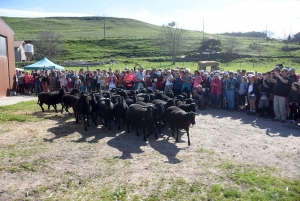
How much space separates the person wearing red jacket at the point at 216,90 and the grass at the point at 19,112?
8.73m

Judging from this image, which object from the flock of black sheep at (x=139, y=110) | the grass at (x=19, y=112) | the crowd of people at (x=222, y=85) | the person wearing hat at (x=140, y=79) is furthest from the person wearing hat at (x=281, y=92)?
the grass at (x=19, y=112)

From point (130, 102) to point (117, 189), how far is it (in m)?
6.20

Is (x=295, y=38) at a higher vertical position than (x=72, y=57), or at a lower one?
higher

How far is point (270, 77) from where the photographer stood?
12.7m

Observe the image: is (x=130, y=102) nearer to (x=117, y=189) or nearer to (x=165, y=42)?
(x=117, y=189)

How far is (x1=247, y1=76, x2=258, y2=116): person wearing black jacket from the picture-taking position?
1338cm

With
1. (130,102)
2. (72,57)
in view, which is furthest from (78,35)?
(130,102)

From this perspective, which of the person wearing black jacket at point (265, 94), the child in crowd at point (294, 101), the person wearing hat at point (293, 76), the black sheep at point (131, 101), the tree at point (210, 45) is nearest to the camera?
the child in crowd at point (294, 101)

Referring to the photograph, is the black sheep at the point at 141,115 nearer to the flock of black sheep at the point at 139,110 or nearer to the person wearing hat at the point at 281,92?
the flock of black sheep at the point at 139,110

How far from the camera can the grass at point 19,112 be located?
492 inches

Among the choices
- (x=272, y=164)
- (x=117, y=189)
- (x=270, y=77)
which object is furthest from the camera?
(x=270, y=77)

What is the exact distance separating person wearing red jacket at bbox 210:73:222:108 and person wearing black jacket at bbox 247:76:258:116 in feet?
5.51

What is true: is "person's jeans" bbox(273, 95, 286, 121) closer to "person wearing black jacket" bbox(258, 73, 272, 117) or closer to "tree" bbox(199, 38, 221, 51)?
"person wearing black jacket" bbox(258, 73, 272, 117)

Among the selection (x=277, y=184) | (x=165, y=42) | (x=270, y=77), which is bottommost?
(x=277, y=184)
